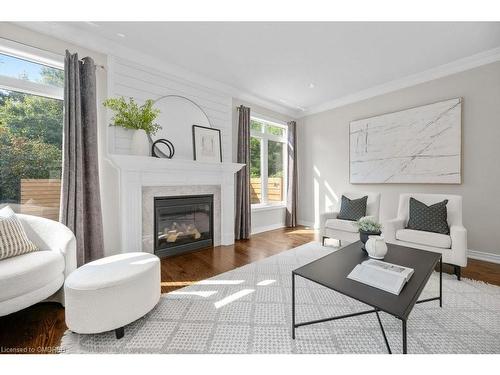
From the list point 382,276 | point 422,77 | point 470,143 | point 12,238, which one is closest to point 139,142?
point 12,238

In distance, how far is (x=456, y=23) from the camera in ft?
7.48

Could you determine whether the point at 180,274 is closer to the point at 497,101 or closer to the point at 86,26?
the point at 86,26

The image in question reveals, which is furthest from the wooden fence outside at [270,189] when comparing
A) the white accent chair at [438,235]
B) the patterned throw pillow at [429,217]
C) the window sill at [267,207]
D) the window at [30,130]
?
the window at [30,130]

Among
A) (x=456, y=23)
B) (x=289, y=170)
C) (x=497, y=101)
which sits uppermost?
(x=456, y=23)

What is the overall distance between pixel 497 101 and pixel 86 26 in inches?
193

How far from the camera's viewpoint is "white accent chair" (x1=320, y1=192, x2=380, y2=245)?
3205 millimetres

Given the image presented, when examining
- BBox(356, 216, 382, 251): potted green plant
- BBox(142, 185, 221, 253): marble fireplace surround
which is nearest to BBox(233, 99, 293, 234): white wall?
BBox(142, 185, 221, 253): marble fireplace surround

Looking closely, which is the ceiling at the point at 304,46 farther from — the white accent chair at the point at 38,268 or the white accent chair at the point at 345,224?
the white accent chair at the point at 38,268

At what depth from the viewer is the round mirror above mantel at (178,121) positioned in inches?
122

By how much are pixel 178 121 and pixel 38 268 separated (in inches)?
91.5

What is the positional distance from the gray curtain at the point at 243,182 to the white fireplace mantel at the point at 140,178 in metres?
0.55

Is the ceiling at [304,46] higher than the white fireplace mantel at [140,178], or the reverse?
the ceiling at [304,46]

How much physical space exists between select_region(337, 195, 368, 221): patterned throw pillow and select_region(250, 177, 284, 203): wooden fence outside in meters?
1.70
